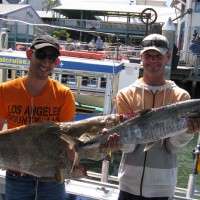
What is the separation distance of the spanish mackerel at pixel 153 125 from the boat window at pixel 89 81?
32.7ft

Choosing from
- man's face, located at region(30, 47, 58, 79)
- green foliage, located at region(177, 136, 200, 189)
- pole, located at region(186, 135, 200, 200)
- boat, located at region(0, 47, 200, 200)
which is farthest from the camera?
boat, located at region(0, 47, 200, 200)

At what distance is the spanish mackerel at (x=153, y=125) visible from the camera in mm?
3576

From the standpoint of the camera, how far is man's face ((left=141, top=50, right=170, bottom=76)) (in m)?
3.72

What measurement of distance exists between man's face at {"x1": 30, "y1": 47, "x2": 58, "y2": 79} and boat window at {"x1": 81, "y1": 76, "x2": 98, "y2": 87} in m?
9.91

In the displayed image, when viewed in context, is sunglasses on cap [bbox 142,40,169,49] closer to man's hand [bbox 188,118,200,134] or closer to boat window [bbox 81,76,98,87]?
man's hand [bbox 188,118,200,134]

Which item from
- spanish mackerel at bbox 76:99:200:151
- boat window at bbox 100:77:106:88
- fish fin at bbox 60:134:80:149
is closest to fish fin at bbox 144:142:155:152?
spanish mackerel at bbox 76:99:200:151

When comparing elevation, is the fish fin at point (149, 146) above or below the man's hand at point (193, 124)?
below

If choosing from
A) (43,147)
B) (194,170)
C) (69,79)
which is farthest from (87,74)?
(43,147)

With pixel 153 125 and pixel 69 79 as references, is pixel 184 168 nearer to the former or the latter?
pixel 69 79

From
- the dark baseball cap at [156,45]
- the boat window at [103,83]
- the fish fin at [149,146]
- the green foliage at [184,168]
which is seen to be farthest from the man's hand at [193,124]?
the boat window at [103,83]

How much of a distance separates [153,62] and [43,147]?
3.24 ft

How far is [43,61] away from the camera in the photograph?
12.0 feet

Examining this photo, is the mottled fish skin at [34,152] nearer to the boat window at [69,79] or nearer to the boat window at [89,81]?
the boat window at [89,81]

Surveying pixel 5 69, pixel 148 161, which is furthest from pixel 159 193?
pixel 5 69
